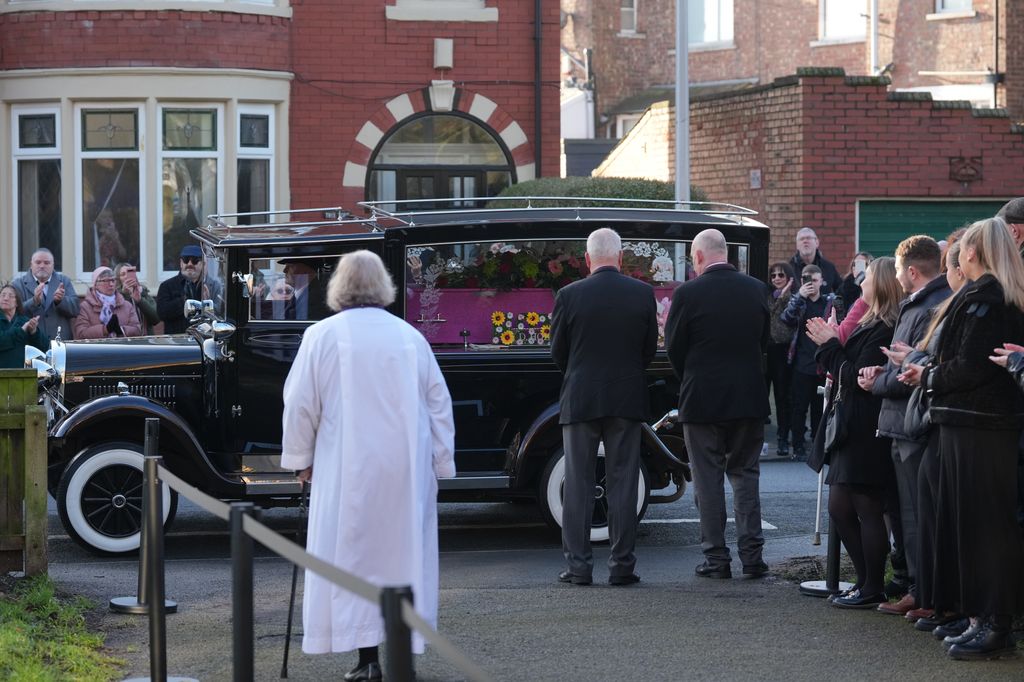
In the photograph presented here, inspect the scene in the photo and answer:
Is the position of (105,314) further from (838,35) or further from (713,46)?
(713,46)

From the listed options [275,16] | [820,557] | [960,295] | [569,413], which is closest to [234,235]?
[569,413]

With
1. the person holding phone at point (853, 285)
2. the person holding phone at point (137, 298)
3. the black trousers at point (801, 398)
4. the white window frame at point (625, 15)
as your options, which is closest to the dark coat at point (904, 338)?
the black trousers at point (801, 398)

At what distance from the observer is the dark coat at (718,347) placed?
840 cm

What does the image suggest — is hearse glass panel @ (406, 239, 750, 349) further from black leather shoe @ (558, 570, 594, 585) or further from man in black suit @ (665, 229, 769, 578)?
black leather shoe @ (558, 570, 594, 585)

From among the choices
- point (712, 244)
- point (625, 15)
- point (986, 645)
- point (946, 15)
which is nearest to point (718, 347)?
point (712, 244)

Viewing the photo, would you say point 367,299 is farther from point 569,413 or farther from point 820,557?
point 820,557

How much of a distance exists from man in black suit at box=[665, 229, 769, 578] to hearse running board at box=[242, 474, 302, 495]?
2618 mm

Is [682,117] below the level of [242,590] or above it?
above

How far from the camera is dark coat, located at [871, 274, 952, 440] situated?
704 centimetres

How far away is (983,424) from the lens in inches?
250

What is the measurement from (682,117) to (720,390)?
8.59 meters

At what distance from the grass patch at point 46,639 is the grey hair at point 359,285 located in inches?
77.4

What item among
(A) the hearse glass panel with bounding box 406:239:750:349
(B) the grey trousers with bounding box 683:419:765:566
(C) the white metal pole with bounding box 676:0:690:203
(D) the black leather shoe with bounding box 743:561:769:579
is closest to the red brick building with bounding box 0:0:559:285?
(C) the white metal pole with bounding box 676:0:690:203

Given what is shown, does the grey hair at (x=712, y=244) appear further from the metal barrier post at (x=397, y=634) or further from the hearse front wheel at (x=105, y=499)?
the metal barrier post at (x=397, y=634)
